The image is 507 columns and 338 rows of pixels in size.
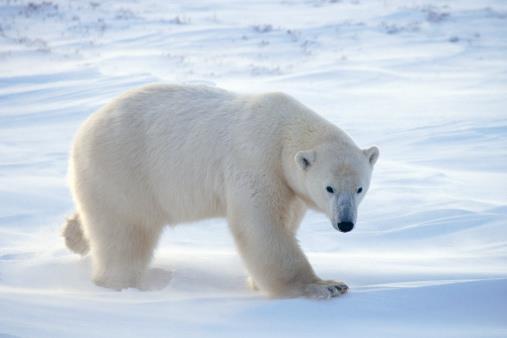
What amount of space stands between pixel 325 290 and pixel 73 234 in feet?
7.34

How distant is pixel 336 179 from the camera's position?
4.27 meters

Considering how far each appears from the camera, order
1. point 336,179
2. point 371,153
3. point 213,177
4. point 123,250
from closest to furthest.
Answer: point 336,179 < point 371,153 < point 213,177 < point 123,250

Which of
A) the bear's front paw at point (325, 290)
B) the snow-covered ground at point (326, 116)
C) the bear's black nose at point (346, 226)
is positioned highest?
the bear's black nose at point (346, 226)

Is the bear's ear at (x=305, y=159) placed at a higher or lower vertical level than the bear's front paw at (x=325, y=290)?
higher

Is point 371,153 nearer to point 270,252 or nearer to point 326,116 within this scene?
point 270,252

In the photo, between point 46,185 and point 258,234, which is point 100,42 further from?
point 258,234

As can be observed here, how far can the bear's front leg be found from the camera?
432 cm

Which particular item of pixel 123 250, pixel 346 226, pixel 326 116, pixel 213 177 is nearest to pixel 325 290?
pixel 346 226

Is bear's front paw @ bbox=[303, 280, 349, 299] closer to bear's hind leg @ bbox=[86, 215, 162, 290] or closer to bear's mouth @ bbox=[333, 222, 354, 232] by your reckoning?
bear's mouth @ bbox=[333, 222, 354, 232]

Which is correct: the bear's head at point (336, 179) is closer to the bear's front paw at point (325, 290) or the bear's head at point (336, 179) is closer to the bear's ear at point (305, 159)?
the bear's ear at point (305, 159)

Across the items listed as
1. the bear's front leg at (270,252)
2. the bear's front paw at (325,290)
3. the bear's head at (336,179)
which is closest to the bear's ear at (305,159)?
the bear's head at (336,179)

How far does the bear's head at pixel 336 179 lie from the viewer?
4191 millimetres

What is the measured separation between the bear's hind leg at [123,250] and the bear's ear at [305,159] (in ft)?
4.19

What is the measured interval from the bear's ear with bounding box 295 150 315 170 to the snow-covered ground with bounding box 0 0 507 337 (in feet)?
2.58
